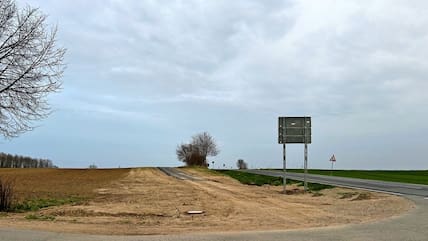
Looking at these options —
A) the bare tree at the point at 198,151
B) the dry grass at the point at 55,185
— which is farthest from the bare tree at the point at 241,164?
the dry grass at the point at 55,185

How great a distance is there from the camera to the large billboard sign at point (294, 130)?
35969 mm

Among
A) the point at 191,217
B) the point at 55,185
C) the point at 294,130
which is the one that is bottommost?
the point at 191,217

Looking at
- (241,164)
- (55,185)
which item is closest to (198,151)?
(241,164)

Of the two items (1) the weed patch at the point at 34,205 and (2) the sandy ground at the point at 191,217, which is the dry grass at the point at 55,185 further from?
(2) the sandy ground at the point at 191,217

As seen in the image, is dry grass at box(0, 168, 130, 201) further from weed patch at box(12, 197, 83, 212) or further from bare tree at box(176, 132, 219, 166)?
bare tree at box(176, 132, 219, 166)

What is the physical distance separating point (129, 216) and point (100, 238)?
6.43m

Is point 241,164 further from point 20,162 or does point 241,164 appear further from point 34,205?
point 34,205

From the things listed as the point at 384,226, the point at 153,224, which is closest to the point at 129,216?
the point at 153,224

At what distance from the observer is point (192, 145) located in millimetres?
131375

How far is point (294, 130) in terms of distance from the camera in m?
36.0

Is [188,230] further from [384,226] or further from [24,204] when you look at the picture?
[24,204]

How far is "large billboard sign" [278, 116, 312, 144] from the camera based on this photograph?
118 feet

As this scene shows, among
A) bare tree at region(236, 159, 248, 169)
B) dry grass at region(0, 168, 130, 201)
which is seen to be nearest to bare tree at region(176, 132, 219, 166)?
bare tree at region(236, 159, 248, 169)

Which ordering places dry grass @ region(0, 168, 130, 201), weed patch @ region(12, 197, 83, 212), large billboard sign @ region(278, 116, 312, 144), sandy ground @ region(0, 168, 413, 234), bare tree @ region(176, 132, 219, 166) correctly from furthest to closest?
bare tree @ region(176, 132, 219, 166) → large billboard sign @ region(278, 116, 312, 144) → dry grass @ region(0, 168, 130, 201) → weed patch @ region(12, 197, 83, 212) → sandy ground @ region(0, 168, 413, 234)
